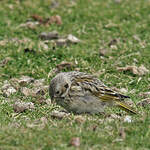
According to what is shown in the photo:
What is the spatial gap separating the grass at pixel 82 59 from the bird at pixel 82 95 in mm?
275

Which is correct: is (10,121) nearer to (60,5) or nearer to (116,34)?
(116,34)

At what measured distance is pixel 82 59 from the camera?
1147cm

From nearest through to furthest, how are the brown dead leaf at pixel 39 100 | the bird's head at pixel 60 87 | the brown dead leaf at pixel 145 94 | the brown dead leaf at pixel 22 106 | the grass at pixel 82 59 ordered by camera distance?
the grass at pixel 82 59 → the bird's head at pixel 60 87 → the brown dead leaf at pixel 22 106 → the brown dead leaf at pixel 39 100 → the brown dead leaf at pixel 145 94

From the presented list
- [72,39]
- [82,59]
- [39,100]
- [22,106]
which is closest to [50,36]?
[72,39]

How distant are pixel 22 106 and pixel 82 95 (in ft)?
3.70

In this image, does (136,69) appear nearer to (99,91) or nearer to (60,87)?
(99,91)

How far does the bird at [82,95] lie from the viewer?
796 cm

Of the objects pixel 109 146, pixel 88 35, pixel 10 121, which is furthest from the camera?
pixel 88 35

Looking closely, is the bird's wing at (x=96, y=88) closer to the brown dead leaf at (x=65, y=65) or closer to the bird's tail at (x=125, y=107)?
the bird's tail at (x=125, y=107)

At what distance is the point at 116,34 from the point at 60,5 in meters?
3.00

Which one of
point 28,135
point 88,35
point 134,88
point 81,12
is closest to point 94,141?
point 28,135

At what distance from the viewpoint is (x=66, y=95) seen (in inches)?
313

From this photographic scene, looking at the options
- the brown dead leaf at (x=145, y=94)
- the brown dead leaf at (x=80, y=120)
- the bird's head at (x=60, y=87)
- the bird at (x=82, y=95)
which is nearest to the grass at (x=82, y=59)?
the brown dead leaf at (x=80, y=120)

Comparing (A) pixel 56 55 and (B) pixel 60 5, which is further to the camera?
(B) pixel 60 5
